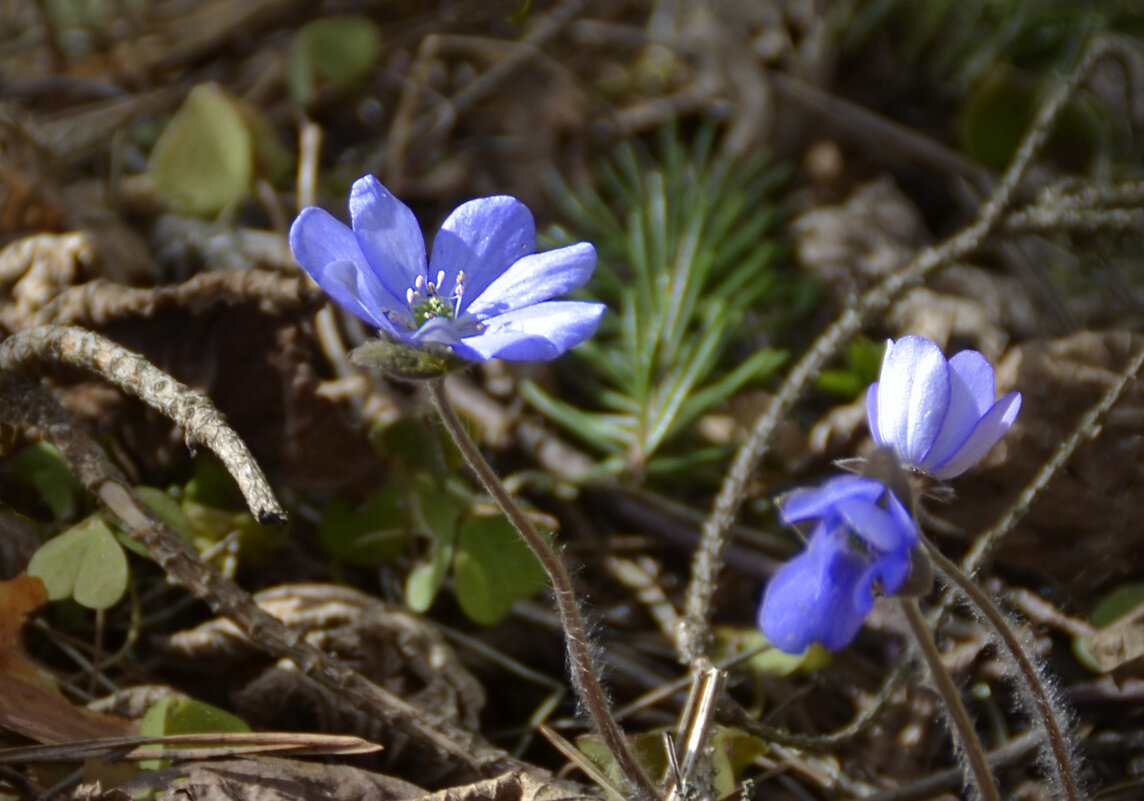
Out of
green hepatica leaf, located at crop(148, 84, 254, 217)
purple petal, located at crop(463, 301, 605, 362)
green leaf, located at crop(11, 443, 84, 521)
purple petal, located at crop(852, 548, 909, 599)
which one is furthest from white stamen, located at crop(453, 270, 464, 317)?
green hepatica leaf, located at crop(148, 84, 254, 217)

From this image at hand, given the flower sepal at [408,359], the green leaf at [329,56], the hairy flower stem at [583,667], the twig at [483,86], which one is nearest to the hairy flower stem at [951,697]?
the hairy flower stem at [583,667]

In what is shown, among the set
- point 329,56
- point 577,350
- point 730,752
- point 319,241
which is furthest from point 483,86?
point 730,752

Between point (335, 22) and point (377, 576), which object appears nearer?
point (377, 576)

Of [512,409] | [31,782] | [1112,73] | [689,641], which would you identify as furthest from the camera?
[1112,73]

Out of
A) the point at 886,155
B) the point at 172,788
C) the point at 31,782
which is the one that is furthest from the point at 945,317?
the point at 31,782

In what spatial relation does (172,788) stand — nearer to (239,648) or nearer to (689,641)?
(239,648)

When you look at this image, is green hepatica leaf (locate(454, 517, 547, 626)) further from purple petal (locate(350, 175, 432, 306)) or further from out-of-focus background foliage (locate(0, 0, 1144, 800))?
purple petal (locate(350, 175, 432, 306))
